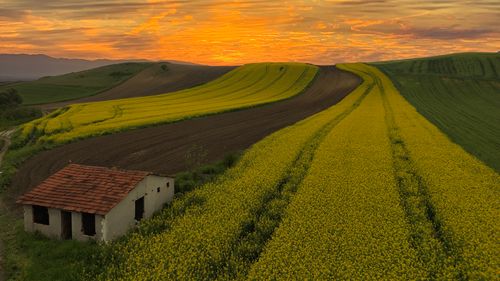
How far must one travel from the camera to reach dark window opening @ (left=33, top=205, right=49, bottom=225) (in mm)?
19469

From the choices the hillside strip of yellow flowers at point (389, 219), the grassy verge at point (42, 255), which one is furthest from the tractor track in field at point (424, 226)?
the grassy verge at point (42, 255)

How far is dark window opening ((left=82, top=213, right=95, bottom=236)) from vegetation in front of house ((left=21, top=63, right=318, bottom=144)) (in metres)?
22.5

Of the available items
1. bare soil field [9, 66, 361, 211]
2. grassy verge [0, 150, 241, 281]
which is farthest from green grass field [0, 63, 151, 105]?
grassy verge [0, 150, 241, 281]

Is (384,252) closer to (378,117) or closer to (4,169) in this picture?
(4,169)

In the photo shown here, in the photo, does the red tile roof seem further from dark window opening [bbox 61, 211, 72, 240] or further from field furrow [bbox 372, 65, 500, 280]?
field furrow [bbox 372, 65, 500, 280]

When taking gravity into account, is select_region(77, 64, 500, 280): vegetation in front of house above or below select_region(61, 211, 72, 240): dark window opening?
above

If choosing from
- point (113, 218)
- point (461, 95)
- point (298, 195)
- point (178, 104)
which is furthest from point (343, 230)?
point (461, 95)

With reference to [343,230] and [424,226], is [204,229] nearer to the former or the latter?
[343,230]

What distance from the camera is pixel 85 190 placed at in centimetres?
1964

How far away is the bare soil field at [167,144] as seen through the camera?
99.4ft

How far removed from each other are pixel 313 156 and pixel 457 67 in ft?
300

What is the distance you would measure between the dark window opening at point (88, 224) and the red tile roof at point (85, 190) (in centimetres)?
60

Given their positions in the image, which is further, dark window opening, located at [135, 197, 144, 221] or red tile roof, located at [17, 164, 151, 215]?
dark window opening, located at [135, 197, 144, 221]

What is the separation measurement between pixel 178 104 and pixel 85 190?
49419 millimetres
